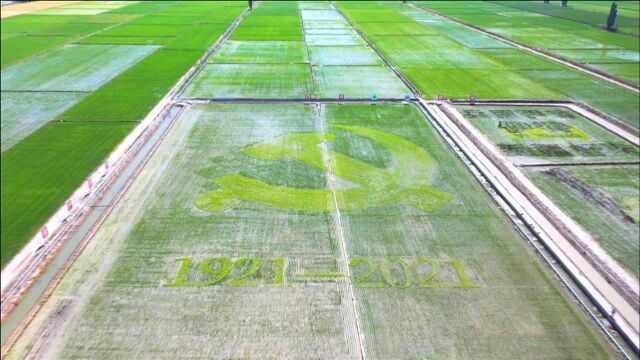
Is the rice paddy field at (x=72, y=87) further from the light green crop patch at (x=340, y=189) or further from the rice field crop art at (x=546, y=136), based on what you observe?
the rice field crop art at (x=546, y=136)

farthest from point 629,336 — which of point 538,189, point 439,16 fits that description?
point 439,16

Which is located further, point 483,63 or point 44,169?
point 483,63

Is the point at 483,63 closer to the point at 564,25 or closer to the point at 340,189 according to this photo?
the point at 340,189

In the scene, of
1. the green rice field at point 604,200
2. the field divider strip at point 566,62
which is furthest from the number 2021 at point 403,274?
the field divider strip at point 566,62

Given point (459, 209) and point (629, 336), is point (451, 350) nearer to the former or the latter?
point (629, 336)

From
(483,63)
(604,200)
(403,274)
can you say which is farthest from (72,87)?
(483,63)
